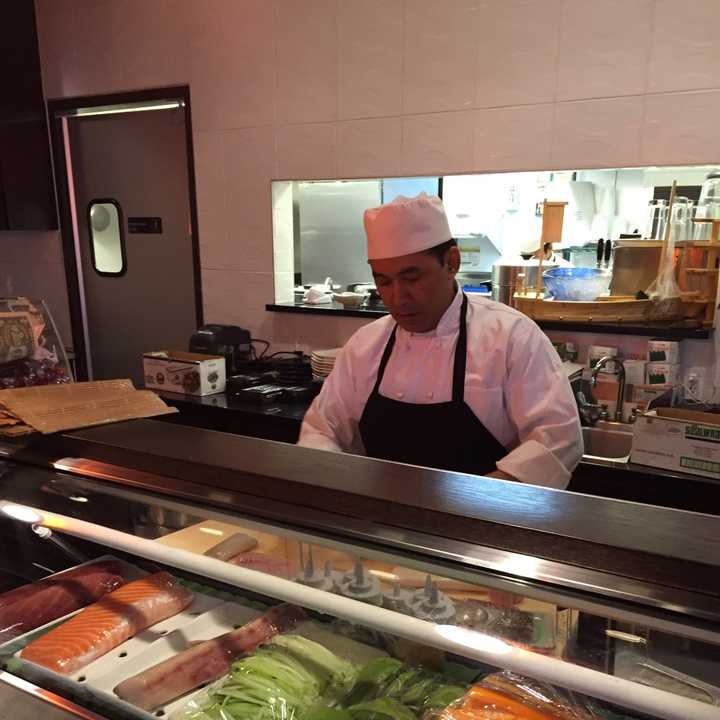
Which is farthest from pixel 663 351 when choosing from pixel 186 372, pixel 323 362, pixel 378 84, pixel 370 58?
pixel 186 372

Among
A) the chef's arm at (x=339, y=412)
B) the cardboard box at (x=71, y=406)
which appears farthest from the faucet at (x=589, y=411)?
the cardboard box at (x=71, y=406)

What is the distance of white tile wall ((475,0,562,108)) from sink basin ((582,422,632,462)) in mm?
1459

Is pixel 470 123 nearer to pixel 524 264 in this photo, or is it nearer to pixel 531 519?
pixel 524 264

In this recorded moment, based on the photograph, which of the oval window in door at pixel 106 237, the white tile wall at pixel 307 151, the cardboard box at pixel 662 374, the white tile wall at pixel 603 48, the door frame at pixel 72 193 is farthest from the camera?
the oval window in door at pixel 106 237

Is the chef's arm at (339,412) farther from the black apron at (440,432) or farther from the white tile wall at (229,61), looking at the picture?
the white tile wall at (229,61)

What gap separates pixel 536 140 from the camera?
2982mm

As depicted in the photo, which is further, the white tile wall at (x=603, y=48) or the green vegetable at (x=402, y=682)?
the white tile wall at (x=603, y=48)

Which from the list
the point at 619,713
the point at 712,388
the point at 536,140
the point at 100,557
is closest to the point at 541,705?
the point at 619,713

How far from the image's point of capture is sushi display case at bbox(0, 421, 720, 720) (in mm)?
861

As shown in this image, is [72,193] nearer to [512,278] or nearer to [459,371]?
[512,278]

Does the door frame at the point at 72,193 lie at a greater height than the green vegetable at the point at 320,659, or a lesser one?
greater

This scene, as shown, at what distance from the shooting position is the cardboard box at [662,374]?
2814mm

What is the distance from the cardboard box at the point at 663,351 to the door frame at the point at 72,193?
2602 millimetres

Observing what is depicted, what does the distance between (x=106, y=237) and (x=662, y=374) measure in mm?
3645
